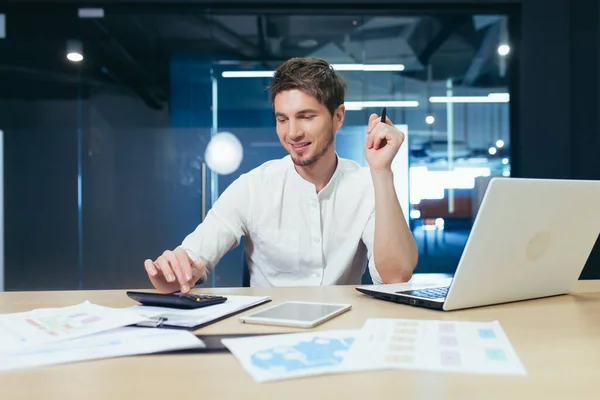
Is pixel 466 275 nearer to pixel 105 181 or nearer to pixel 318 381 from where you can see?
pixel 318 381

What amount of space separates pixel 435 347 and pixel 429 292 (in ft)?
1.39

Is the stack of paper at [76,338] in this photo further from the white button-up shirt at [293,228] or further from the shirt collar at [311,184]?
the shirt collar at [311,184]

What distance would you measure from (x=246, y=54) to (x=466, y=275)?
3.29 meters

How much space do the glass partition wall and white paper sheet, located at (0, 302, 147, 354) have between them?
2965 mm

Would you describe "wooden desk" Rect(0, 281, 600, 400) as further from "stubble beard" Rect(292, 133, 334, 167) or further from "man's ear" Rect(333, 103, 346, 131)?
"man's ear" Rect(333, 103, 346, 131)

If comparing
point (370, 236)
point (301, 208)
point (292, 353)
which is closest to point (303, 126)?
point (301, 208)

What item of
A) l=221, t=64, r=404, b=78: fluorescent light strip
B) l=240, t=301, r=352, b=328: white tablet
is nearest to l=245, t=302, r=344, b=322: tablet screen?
l=240, t=301, r=352, b=328: white tablet

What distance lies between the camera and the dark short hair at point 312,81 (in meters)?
1.87

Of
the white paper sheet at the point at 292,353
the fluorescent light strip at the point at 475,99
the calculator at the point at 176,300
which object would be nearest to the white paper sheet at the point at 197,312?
the calculator at the point at 176,300

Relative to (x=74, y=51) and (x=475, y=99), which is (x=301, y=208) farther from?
(x=74, y=51)

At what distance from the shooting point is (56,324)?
96 centimetres

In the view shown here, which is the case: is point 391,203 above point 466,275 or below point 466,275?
above

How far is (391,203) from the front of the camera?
64.8 inches

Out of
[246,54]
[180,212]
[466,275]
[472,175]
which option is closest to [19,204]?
[180,212]
